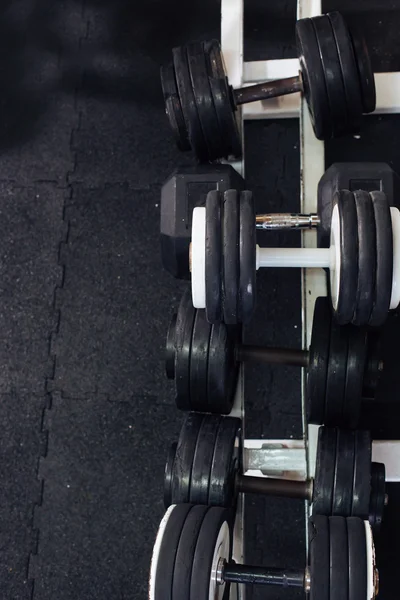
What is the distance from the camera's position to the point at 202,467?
1.15 metres

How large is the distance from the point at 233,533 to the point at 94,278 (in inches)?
25.9

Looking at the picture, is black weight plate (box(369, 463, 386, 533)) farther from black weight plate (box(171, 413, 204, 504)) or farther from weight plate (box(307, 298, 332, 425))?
black weight plate (box(171, 413, 204, 504))

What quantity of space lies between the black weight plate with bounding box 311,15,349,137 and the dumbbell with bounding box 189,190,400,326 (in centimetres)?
27

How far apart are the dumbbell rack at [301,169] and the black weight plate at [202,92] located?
13 centimetres

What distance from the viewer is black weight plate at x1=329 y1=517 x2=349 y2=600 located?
1.00m

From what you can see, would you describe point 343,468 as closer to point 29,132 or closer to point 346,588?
point 346,588

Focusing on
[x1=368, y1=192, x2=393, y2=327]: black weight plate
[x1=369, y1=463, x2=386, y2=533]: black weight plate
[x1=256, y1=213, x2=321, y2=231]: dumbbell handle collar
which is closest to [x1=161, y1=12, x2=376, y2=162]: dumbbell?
[x1=256, y1=213, x2=321, y2=231]: dumbbell handle collar

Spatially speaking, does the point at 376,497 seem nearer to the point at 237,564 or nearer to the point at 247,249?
the point at 237,564

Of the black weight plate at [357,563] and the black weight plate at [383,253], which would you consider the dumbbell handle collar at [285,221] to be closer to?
the black weight plate at [383,253]

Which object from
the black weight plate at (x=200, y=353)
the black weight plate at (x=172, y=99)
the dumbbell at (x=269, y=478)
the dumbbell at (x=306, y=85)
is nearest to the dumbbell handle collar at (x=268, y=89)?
the dumbbell at (x=306, y=85)

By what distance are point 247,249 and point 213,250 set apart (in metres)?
0.05

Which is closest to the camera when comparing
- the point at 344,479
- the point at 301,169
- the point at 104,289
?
the point at 344,479

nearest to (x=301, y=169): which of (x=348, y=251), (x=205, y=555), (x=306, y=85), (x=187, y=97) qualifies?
(x=306, y=85)

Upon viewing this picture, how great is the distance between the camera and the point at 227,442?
3.82ft
